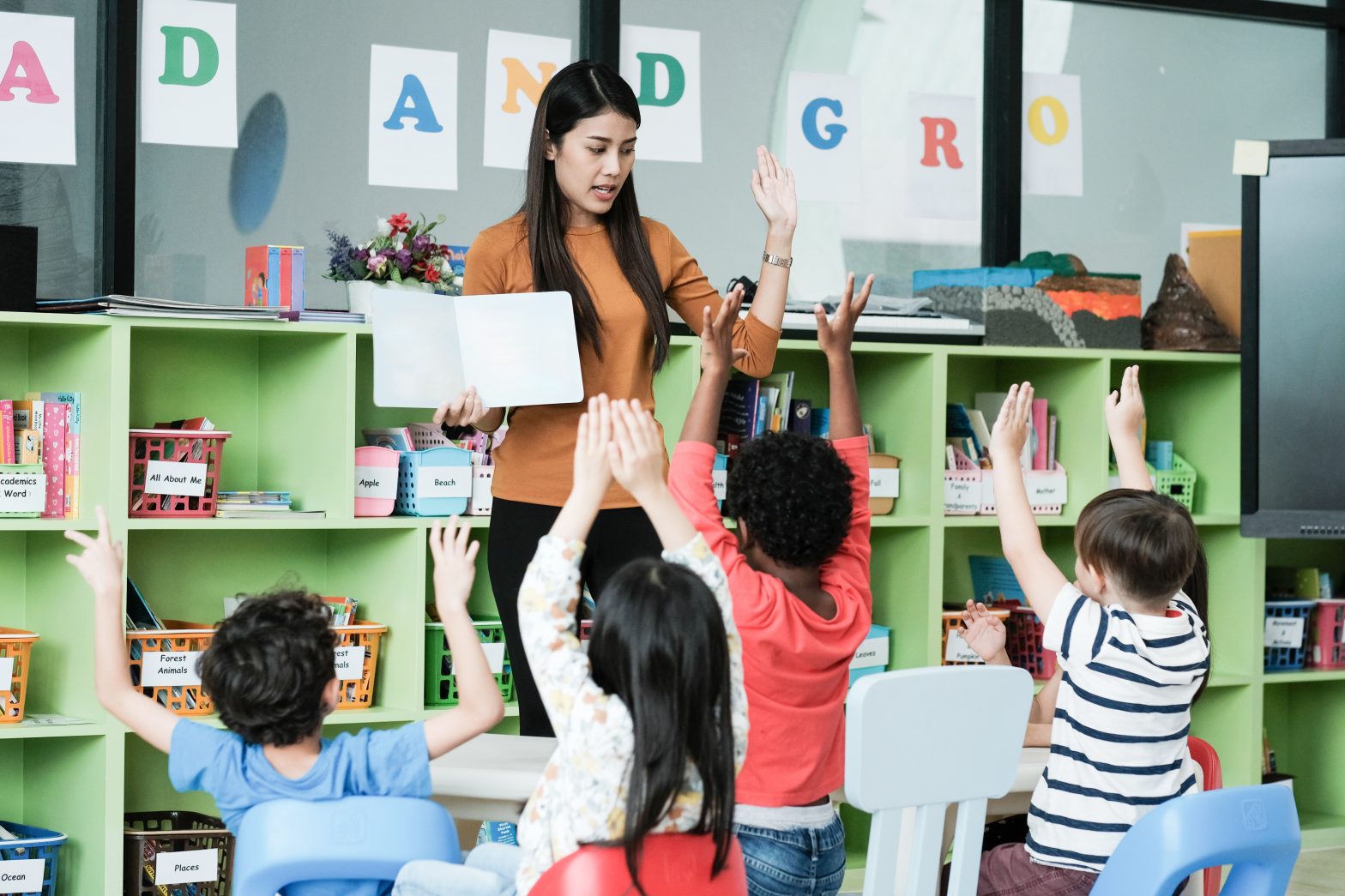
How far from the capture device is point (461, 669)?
1809 mm

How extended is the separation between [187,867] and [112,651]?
→ 142 centimetres

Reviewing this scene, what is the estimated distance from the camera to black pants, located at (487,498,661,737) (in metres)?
2.51

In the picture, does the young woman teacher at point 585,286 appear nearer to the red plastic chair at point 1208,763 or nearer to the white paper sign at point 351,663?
the white paper sign at point 351,663

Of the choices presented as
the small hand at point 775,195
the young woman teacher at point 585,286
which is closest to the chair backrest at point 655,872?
the young woman teacher at point 585,286

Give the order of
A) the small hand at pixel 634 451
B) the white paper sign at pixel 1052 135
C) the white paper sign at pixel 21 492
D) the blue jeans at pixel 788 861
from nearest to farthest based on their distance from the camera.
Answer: the small hand at pixel 634 451, the blue jeans at pixel 788 861, the white paper sign at pixel 21 492, the white paper sign at pixel 1052 135

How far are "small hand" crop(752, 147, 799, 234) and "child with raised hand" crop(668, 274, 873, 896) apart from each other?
0.62m

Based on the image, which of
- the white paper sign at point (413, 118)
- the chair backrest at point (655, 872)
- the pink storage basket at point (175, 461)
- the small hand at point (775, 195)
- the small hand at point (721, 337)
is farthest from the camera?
the white paper sign at point (413, 118)

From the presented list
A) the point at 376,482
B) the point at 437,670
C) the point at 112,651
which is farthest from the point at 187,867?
the point at 112,651

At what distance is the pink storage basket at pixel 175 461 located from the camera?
9.78ft

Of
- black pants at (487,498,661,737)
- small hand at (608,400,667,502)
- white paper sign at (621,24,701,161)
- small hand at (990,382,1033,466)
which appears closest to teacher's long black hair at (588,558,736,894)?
small hand at (608,400,667,502)

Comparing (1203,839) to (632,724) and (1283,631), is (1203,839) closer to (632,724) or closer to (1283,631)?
(632,724)

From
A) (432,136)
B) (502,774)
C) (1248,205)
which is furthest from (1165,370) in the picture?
(502,774)

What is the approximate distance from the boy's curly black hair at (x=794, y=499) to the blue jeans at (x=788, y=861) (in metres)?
0.34

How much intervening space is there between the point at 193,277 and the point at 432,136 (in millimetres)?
611
